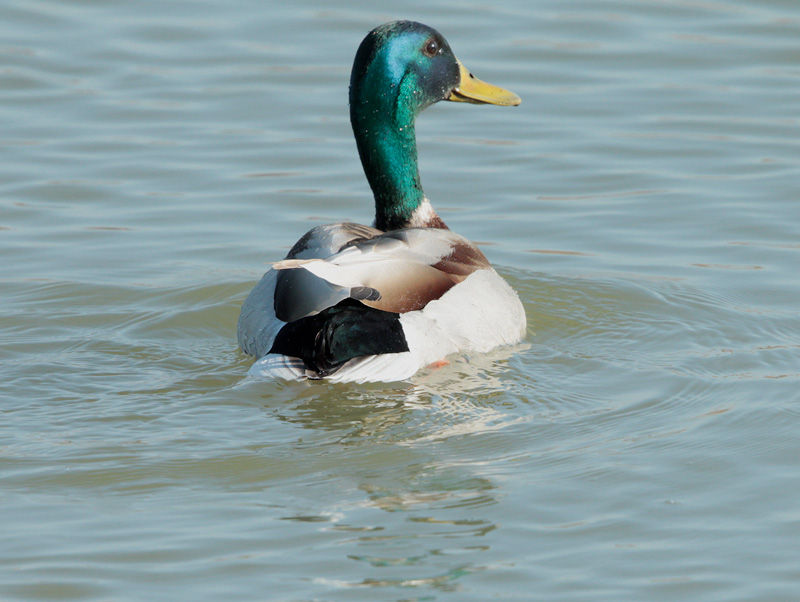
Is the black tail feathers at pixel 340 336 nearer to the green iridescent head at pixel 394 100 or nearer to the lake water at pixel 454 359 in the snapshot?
the lake water at pixel 454 359

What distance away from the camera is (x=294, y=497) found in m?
5.86

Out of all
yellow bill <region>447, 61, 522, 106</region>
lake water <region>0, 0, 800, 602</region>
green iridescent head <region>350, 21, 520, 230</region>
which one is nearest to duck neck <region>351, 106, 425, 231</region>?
green iridescent head <region>350, 21, 520, 230</region>

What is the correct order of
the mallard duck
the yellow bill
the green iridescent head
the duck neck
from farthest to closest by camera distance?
the yellow bill
the duck neck
the green iridescent head
the mallard duck

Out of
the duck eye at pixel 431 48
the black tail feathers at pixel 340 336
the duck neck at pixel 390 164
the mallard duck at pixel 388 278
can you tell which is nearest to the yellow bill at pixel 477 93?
the mallard duck at pixel 388 278

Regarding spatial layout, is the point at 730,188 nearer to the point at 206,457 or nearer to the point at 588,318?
the point at 588,318

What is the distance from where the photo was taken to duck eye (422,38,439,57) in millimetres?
8660

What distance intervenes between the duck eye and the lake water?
5.75ft

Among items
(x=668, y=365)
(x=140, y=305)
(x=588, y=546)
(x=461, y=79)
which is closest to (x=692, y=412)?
(x=668, y=365)

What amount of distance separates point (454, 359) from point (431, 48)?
87.8 inches

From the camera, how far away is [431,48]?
870cm

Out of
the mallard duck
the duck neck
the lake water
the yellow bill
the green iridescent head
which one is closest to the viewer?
the lake water

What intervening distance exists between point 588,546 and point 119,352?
365 centimetres

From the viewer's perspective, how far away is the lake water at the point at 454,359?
5422mm

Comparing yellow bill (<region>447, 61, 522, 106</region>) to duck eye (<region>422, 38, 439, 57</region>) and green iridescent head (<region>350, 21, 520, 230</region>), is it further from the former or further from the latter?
duck eye (<region>422, 38, 439, 57</region>)
